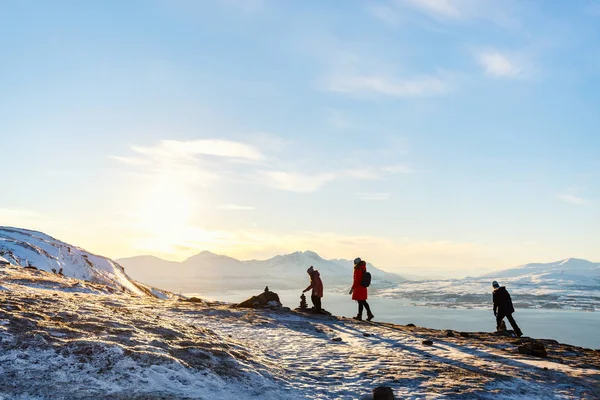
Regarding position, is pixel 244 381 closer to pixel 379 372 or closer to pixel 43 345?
pixel 379 372

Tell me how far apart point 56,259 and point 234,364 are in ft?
105

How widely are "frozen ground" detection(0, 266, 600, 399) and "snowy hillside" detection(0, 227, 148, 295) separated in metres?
22.2

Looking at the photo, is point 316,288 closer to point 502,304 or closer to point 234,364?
point 502,304

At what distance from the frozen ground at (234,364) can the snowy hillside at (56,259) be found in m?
22.2

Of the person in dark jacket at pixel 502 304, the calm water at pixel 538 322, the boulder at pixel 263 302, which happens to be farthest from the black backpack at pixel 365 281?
the calm water at pixel 538 322

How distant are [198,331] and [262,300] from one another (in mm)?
10192

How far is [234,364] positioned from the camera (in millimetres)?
8852

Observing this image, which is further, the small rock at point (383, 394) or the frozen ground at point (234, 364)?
the small rock at point (383, 394)

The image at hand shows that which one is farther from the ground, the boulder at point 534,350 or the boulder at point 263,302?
the boulder at point 534,350

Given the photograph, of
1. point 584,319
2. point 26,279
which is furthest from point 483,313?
point 26,279

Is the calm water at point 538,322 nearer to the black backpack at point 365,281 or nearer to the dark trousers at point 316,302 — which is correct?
the dark trousers at point 316,302

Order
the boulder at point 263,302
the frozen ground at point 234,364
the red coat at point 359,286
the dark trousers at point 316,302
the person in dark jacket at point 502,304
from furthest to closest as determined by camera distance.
→ the boulder at point 263,302 < the dark trousers at point 316,302 < the red coat at point 359,286 < the person in dark jacket at point 502,304 < the frozen ground at point 234,364

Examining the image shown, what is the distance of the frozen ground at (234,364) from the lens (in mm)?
6785

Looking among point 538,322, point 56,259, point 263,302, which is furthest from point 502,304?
point 538,322
